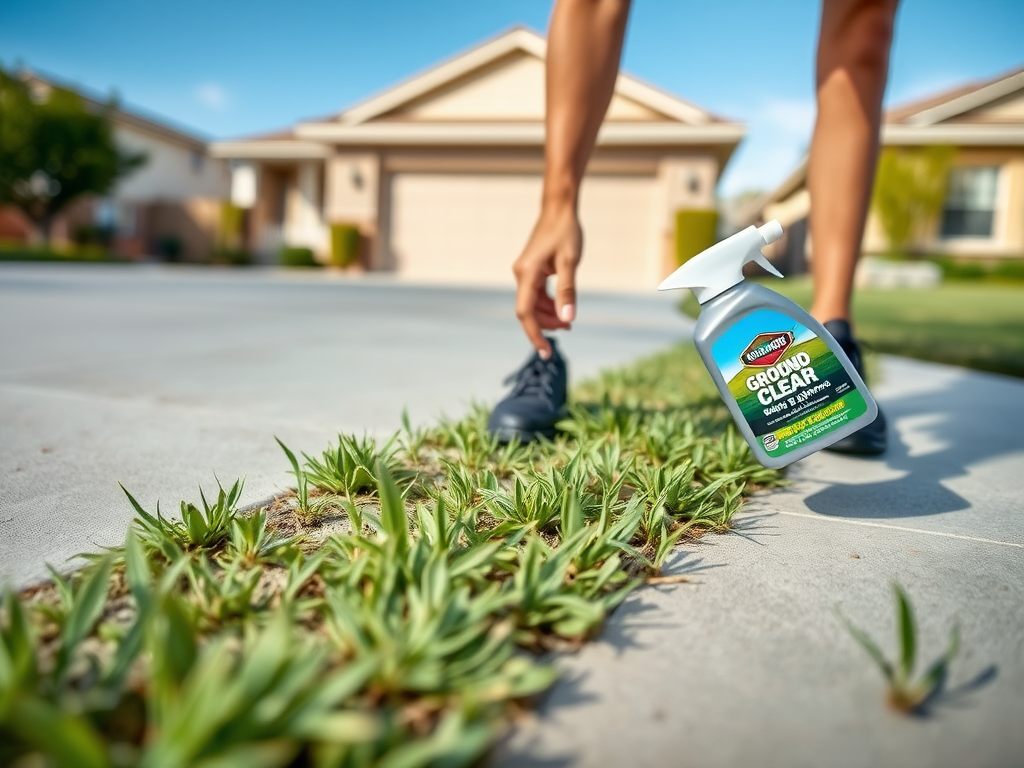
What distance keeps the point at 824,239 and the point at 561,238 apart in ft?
2.71

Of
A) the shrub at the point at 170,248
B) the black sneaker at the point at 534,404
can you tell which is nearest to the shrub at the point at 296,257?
the shrub at the point at 170,248

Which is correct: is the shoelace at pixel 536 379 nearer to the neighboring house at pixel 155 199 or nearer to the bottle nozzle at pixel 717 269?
the bottle nozzle at pixel 717 269

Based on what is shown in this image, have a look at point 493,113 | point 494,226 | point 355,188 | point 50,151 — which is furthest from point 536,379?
point 50,151

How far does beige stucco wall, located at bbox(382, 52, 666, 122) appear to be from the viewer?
554 inches

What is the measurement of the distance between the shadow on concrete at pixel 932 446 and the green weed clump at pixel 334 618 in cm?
23

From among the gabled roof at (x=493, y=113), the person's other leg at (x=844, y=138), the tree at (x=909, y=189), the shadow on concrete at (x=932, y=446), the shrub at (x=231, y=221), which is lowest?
the shadow on concrete at (x=932, y=446)

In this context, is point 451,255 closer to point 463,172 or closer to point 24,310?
point 463,172

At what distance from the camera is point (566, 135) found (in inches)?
58.6

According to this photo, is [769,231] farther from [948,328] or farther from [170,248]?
[170,248]

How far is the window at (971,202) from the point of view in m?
14.8

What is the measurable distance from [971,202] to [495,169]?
33.5 ft

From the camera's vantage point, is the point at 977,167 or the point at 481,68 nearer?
the point at 481,68

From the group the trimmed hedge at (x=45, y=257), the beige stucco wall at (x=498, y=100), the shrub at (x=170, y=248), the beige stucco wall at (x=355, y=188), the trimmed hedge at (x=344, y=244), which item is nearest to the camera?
the trimmed hedge at (x=45, y=257)

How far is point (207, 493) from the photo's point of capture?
3.76ft
